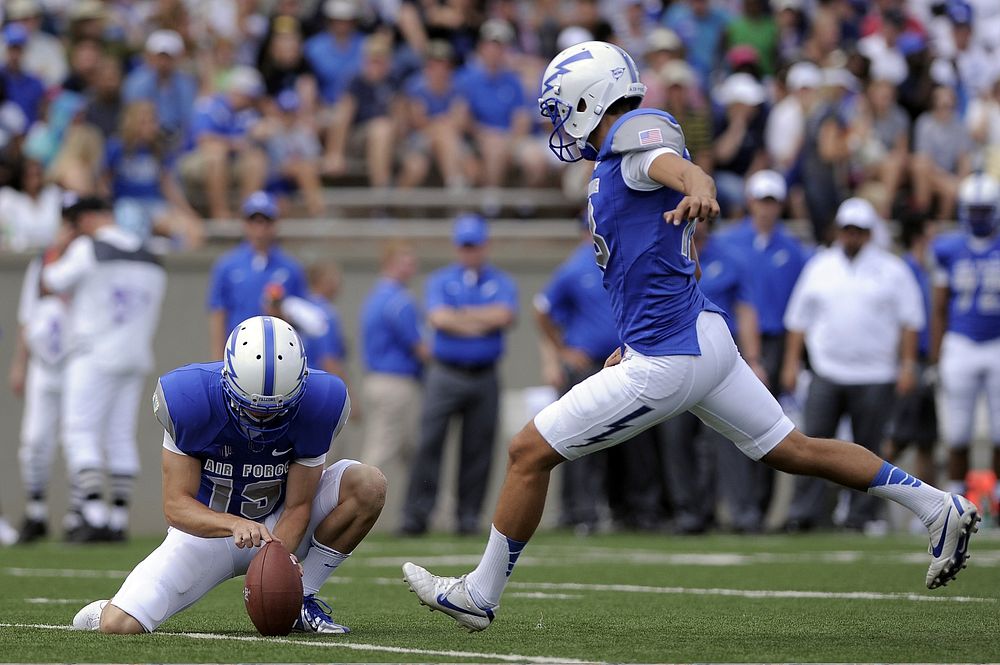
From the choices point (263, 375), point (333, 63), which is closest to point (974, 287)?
point (333, 63)

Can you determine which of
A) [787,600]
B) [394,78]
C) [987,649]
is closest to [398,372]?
[394,78]

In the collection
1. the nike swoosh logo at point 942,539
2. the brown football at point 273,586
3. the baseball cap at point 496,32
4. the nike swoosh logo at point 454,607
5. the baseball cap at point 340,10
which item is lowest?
the nike swoosh logo at point 454,607

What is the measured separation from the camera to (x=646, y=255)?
225 inches

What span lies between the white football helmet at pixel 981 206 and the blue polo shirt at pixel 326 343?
4.49m

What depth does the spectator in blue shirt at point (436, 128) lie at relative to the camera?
15.0 metres

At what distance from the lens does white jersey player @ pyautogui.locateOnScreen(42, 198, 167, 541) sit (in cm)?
1115

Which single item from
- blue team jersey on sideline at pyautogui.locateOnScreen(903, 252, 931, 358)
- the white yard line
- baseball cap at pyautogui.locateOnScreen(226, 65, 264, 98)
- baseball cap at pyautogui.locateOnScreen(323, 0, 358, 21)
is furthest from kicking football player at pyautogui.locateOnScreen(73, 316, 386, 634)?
baseball cap at pyautogui.locateOnScreen(323, 0, 358, 21)

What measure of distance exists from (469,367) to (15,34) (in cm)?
554

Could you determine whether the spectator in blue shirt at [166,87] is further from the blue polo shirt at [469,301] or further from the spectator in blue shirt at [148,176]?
the blue polo shirt at [469,301]

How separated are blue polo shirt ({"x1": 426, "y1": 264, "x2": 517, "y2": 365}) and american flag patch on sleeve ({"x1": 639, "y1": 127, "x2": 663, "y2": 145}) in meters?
6.80

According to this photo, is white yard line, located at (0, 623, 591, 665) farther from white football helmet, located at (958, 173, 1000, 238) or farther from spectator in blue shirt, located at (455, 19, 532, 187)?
spectator in blue shirt, located at (455, 19, 532, 187)

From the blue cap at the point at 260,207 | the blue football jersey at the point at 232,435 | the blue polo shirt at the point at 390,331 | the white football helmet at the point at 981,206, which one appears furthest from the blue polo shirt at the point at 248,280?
the blue football jersey at the point at 232,435

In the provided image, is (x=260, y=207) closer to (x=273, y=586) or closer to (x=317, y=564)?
(x=317, y=564)

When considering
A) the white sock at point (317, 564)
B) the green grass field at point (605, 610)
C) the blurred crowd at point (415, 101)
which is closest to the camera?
the green grass field at point (605, 610)
